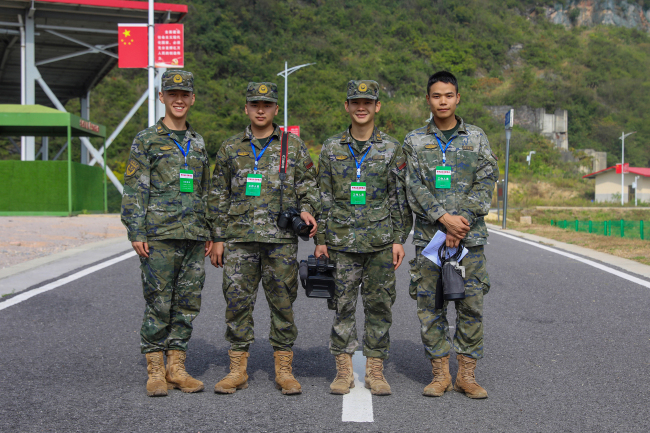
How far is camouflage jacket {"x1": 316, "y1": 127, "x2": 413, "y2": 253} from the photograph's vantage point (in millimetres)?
4051

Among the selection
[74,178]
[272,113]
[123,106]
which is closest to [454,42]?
[123,106]

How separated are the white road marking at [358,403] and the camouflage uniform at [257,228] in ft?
1.75

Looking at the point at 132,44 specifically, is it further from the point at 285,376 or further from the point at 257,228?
the point at 285,376

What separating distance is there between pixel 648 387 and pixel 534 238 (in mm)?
11810

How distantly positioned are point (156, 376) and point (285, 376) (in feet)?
Result: 2.70

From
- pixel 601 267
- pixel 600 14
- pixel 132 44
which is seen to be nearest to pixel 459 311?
pixel 601 267

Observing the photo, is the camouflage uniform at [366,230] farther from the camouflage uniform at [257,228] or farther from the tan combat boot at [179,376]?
the tan combat boot at [179,376]

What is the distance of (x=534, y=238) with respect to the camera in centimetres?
1524

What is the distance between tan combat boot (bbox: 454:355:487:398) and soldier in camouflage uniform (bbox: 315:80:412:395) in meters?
0.49

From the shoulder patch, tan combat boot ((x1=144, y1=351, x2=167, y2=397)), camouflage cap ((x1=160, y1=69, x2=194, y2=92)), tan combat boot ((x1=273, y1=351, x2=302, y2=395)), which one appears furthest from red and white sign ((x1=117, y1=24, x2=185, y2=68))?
tan combat boot ((x1=273, y1=351, x2=302, y2=395))

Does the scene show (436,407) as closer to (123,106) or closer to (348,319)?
(348,319)

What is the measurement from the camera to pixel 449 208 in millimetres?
4051

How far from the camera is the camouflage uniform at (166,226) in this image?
4.05m

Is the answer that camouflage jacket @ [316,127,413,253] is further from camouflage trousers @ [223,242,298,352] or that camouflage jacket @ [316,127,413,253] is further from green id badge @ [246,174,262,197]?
green id badge @ [246,174,262,197]
